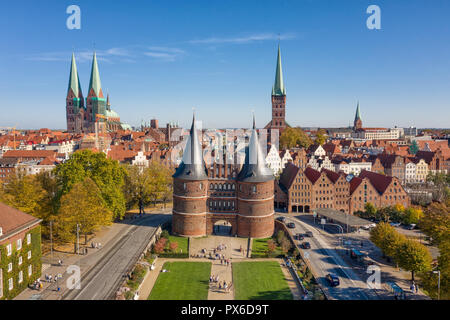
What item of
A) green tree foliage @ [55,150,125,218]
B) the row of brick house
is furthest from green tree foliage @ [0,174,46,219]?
the row of brick house

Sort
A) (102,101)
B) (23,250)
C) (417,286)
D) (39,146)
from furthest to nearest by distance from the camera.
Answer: (102,101) → (39,146) → (417,286) → (23,250)

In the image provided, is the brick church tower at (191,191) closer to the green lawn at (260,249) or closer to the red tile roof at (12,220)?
the green lawn at (260,249)

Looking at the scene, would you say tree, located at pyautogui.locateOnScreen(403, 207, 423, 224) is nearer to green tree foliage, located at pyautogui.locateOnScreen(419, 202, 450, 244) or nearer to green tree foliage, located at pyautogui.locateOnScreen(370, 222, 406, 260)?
green tree foliage, located at pyautogui.locateOnScreen(419, 202, 450, 244)

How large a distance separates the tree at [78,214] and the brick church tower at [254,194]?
2220 cm

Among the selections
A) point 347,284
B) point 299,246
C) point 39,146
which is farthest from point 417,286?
point 39,146

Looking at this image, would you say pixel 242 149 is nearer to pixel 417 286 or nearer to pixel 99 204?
pixel 99 204

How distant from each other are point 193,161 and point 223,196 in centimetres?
828

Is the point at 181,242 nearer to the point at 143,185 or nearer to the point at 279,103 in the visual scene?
the point at 143,185

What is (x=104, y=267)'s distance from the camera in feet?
146

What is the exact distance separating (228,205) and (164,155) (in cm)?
6365

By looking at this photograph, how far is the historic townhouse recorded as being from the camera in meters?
34.9

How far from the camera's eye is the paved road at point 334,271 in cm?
3897

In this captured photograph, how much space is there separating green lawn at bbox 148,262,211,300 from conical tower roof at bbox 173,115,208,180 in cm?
1541

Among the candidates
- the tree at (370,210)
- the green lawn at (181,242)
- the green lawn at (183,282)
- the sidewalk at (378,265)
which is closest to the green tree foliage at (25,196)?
the green lawn at (181,242)
